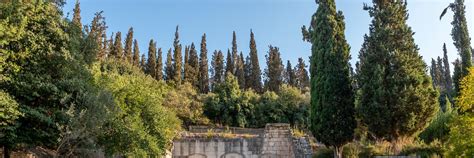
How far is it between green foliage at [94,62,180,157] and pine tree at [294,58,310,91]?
113 feet

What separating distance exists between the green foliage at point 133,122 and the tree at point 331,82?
7181mm

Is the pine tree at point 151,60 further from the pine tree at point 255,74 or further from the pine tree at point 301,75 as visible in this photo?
the pine tree at point 301,75

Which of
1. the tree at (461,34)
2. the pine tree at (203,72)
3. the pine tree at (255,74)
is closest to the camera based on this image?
the tree at (461,34)

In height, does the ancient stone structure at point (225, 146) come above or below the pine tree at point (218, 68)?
below

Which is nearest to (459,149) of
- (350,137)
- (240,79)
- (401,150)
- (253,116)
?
(401,150)

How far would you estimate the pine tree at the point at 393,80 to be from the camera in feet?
57.7

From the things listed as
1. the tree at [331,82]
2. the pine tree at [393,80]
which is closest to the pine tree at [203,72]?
the tree at [331,82]

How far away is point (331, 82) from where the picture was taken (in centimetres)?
1956

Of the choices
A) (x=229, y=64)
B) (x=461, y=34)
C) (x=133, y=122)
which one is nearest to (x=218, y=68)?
(x=229, y=64)

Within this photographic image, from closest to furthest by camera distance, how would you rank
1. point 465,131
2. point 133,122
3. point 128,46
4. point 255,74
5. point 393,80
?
point 465,131 < point 133,122 < point 393,80 < point 255,74 < point 128,46

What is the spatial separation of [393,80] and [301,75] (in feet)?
125

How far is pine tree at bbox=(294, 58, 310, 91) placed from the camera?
5380 centimetres

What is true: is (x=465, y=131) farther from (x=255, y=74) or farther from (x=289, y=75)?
(x=289, y=75)

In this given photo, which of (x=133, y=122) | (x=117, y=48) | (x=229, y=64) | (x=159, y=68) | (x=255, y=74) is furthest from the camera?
(x=229, y=64)
